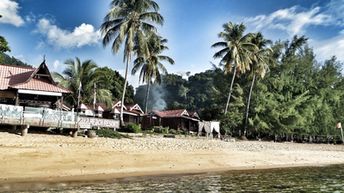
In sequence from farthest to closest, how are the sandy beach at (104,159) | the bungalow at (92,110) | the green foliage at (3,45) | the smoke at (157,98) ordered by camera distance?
the smoke at (157,98)
the bungalow at (92,110)
the green foliage at (3,45)
the sandy beach at (104,159)

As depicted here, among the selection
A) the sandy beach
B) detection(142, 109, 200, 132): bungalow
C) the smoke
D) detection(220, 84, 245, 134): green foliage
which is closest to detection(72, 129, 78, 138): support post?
the sandy beach

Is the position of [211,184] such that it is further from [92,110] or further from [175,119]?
[175,119]

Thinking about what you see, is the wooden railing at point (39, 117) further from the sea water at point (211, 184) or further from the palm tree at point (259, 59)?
the palm tree at point (259, 59)

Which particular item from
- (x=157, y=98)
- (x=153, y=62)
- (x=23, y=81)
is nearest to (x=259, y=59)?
(x=153, y=62)

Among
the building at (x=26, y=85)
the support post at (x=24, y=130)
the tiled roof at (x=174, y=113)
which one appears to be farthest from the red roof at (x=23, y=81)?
the tiled roof at (x=174, y=113)

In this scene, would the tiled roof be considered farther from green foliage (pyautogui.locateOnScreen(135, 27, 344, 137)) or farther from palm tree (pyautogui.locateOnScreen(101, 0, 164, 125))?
palm tree (pyautogui.locateOnScreen(101, 0, 164, 125))

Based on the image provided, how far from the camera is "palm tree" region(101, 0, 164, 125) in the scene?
1676 inches

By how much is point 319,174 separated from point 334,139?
39921 millimetres

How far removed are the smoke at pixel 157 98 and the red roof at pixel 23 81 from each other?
67155mm

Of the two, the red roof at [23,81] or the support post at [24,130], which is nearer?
the support post at [24,130]

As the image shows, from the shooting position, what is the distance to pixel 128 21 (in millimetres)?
42781

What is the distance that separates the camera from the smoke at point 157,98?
105 meters

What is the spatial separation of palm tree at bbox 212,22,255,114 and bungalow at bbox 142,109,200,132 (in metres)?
10.8

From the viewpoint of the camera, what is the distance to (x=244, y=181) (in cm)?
2020
